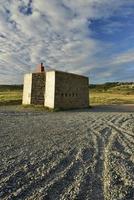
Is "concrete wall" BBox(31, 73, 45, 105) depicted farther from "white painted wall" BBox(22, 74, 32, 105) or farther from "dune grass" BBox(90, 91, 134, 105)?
"dune grass" BBox(90, 91, 134, 105)

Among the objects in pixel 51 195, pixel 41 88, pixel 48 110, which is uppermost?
pixel 41 88

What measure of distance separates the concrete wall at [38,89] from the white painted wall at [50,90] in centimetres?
133

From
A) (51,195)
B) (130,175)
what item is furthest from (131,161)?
(51,195)

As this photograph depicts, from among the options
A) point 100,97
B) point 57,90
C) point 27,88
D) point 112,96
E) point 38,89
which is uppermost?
point 112,96

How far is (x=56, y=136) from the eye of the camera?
13.0 meters

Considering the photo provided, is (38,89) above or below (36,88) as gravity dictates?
below

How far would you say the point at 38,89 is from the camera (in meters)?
33.2

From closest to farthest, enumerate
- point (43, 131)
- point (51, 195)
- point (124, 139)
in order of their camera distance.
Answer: point (51, 195), point (124, 139), point (43, 131)

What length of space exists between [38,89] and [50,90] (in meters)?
2.82

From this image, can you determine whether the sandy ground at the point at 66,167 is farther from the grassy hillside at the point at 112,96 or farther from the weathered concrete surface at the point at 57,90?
the grassy hillside at the point at 112,96

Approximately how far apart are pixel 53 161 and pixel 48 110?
20517 mm

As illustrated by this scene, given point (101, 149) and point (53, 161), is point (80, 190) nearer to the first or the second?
point (53, 161)

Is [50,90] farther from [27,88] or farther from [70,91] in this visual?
[27,88]

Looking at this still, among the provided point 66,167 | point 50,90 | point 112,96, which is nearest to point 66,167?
point 66,167
